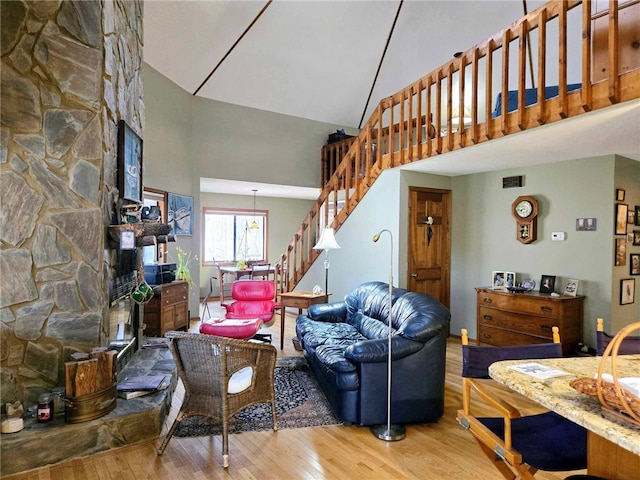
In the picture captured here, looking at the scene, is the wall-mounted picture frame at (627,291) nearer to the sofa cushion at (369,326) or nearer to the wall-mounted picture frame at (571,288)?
the wall-mounted picture frame at (571,288)

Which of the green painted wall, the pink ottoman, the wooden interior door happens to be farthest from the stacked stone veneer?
the wooden interior door

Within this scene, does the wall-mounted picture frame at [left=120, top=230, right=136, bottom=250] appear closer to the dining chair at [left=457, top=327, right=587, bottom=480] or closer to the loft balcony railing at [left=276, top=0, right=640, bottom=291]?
the dining chair at [left=457, top=327, right=587, bottom=480]

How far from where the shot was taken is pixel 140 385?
290 centimetres

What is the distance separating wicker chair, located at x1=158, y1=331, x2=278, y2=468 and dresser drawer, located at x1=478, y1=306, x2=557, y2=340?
313 centimetres

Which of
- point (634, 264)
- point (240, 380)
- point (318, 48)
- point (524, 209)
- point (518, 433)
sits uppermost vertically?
point (318, 48)

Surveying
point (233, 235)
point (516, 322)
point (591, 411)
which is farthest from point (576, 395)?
point (233, 235)

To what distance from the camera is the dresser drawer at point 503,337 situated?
4244mm

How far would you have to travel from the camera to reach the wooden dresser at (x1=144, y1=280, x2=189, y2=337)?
492cm

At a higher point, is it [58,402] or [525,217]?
[525,217]

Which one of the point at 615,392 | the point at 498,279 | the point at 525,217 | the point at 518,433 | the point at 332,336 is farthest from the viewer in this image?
the point at 498,279

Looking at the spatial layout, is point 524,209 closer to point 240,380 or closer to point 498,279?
point 498,279

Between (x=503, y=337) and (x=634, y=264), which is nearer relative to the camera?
(x=634, y=264)

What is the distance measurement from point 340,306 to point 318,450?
2214 millimetres

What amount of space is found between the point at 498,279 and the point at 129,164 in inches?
179
